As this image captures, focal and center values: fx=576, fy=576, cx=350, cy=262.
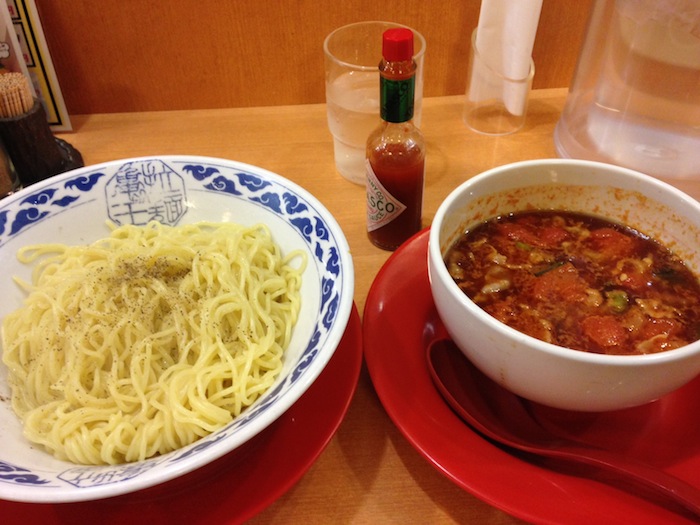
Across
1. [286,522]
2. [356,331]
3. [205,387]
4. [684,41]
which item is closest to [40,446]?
[205,387]

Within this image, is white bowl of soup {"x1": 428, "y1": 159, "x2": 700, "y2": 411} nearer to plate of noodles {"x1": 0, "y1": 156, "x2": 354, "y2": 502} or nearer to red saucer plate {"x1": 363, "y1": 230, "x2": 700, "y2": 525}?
red saucer plate {"x1": 363, "y1": 230, "x2": 700, "y2": 525}

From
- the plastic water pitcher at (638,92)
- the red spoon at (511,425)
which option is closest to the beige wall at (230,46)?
the plastic water pitcher at (638,92)

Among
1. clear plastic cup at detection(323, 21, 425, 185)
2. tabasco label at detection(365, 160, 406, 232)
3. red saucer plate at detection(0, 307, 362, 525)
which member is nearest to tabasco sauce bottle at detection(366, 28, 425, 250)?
tabasco label at detection(365, 160, 406, 232)

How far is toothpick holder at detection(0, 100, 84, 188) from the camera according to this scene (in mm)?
1279

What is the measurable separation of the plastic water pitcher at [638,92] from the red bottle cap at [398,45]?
0.63m

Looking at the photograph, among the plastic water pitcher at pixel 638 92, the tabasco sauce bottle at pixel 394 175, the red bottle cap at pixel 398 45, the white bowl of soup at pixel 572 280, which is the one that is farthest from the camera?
the plastic water pitcher at pixel 638 92

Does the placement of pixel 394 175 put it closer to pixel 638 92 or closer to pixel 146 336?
pixel 146 336

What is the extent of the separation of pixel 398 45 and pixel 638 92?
2.48 ft

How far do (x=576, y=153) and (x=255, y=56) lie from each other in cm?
88

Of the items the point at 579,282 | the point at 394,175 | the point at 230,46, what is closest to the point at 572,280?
the point at 579,282

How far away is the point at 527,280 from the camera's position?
0.91 meters

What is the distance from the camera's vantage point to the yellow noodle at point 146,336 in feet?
2.70

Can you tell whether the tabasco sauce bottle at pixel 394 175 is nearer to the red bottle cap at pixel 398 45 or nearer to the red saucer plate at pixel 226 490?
the red bottle cap at pixel 398 45

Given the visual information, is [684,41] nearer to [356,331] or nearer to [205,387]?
[356,331]
